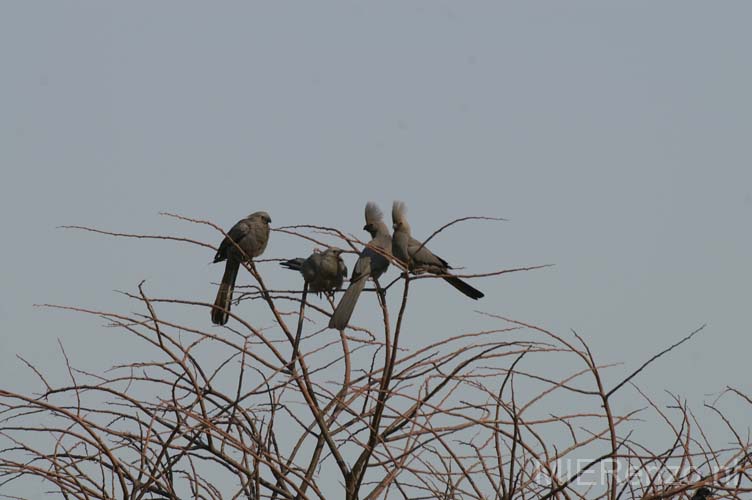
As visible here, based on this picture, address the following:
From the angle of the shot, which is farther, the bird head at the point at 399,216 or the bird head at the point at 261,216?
the bird head at the point at 261,216

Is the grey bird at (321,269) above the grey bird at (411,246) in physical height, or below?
below

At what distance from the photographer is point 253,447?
4.20 m

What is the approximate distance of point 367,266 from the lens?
18.7 feet

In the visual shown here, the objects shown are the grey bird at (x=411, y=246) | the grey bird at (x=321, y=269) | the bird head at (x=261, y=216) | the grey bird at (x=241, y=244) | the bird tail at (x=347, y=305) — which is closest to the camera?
the bird tail at (x=347, y=305)

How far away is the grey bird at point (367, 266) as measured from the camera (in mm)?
5219

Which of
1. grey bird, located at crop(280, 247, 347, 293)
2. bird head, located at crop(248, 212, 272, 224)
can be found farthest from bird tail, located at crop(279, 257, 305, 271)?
bird head, located at crop(248, 212, 272, 224)

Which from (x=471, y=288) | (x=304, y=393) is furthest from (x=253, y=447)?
(x=471, y=288)

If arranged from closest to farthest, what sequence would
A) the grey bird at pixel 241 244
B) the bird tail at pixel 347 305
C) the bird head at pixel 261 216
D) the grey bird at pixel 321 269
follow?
the bird tail at pixel 347 305, the grey bird at pixel 321 269, the grey bird at pixel 241 244, the bird head at pixel 261 216

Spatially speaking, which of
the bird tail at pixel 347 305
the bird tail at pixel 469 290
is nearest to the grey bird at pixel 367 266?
the bird tail at pixel 347 305

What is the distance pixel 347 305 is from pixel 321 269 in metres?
0.54

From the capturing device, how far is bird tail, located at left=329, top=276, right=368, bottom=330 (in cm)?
516

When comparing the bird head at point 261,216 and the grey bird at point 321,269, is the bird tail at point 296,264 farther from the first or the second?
the bird head at point 261,216

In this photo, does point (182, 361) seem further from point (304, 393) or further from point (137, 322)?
point (304, 393)

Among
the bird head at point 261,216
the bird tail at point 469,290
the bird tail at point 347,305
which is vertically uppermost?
the bird head at point 261,216
